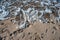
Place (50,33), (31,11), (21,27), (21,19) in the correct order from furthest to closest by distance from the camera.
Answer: (31,11), (21,19), (21,27), (50,33)

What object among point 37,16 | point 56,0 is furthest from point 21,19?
point 56,0

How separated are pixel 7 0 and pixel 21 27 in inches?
91.5

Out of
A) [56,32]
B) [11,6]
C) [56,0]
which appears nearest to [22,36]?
[56,32]

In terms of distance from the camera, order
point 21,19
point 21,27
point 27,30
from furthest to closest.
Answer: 1. point 21,19
2. point 21,27
3. point 27,30

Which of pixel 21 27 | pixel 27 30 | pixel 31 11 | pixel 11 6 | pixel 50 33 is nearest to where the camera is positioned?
pixel 50 33

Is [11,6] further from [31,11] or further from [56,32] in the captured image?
[56,32]

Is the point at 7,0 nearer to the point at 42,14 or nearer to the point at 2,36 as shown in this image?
the point at 42,14

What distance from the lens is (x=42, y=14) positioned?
3633mm

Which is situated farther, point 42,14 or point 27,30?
point 42,14

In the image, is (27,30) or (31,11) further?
(31,11)

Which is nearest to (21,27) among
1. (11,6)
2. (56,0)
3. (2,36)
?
(2,36)

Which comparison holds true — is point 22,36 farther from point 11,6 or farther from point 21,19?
point 11,6

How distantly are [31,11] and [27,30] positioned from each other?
0.99 m

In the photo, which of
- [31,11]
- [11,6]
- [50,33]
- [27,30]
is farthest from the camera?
[11,6]
